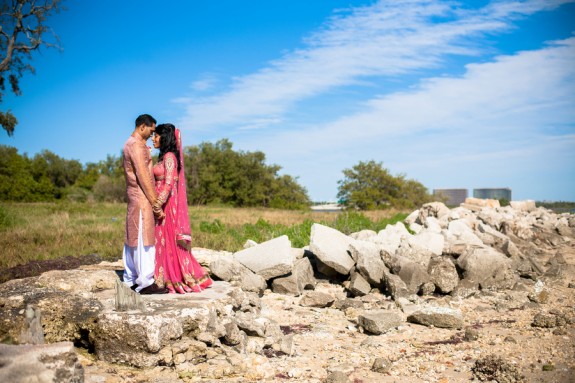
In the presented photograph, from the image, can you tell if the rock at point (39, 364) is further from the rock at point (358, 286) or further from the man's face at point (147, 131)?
the rock at point (358, 286)

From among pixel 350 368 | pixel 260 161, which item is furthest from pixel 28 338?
pixel 260 161

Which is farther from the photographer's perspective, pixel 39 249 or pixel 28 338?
pixel 39 249

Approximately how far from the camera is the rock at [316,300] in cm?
849

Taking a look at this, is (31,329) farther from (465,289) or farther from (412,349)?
(465,289)

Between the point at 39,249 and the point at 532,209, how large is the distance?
23873 mm

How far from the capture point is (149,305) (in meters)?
5.78

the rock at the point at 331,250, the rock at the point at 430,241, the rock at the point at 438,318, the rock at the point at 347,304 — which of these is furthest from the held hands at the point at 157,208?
the rock at the point at 430,241

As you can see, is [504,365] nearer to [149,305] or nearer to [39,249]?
[149,305]

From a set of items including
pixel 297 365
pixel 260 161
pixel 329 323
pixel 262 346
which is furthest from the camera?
pixel 260 161

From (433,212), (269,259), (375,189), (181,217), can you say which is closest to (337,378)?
(181,217)

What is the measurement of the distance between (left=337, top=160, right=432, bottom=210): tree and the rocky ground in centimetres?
2396

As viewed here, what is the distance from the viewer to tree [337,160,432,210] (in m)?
33.2

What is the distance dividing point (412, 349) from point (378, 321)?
75 centimetres

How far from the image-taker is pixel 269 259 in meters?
9.03
